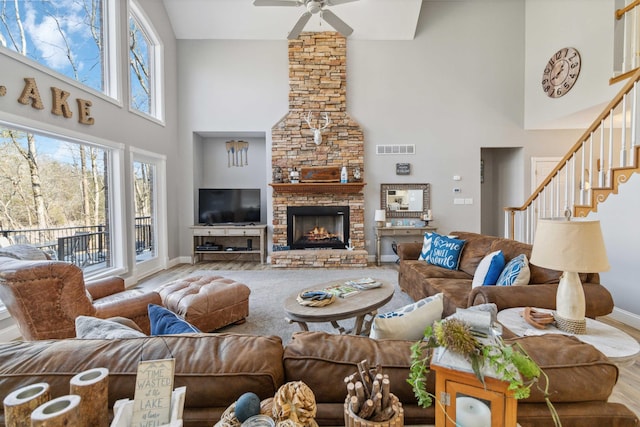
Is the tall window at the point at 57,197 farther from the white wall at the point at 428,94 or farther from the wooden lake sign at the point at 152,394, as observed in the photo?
the wooden lake sign at the point at 152,394

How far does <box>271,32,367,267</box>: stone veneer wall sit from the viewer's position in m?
5.67

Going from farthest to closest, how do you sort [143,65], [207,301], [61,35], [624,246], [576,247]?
[143,65] < [61,35] < [624,246] < [207,301] < [576,247]

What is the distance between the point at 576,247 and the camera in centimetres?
141

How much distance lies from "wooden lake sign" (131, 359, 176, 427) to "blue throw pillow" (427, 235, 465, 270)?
312 cm

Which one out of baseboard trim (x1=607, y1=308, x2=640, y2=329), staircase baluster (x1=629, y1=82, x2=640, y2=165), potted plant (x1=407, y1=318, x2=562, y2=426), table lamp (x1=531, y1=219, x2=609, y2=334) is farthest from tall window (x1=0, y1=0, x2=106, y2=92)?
baseboard trim (x1=607, y1=308, x2=640, y2=329)

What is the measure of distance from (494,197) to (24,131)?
785cm

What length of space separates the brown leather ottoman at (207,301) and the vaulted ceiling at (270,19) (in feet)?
16.2

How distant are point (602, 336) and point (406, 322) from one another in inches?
45.0

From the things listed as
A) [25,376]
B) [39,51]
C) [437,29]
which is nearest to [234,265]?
[39,51]

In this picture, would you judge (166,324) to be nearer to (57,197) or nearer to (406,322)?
(406,322)

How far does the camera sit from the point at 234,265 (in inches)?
220

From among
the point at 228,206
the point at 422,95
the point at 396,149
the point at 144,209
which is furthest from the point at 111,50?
the point at 422,95

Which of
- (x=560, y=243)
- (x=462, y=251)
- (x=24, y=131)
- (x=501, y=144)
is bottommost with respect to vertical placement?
(x=462, y=251)

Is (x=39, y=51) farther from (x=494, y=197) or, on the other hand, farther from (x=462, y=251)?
(x=494, y=197)
